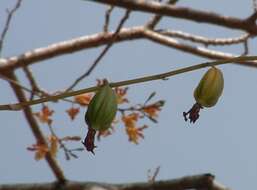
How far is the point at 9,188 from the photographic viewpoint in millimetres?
1850

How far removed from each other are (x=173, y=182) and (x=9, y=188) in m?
0.53

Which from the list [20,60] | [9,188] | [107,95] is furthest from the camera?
[20,60]

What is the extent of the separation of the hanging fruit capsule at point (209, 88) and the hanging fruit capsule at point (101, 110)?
20cm

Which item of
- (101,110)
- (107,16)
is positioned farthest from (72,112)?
(101,110)

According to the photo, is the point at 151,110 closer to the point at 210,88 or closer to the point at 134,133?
the point at 134,133

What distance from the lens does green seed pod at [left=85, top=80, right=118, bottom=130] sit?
4.06ft

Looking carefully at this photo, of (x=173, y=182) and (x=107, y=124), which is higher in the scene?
(x=107, y=124)

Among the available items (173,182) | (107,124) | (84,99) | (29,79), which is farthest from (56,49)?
(107,124)

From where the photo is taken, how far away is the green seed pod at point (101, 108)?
1.24 meters

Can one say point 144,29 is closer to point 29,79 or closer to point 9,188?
point 29,79

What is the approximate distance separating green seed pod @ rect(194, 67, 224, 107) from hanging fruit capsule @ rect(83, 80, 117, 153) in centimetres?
20

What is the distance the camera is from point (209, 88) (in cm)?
130

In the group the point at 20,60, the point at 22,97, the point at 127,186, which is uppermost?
the point at 20,60

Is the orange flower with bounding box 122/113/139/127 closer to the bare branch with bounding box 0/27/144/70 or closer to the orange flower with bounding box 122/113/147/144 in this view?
the orange flower with bounding box 122/113/147/144
